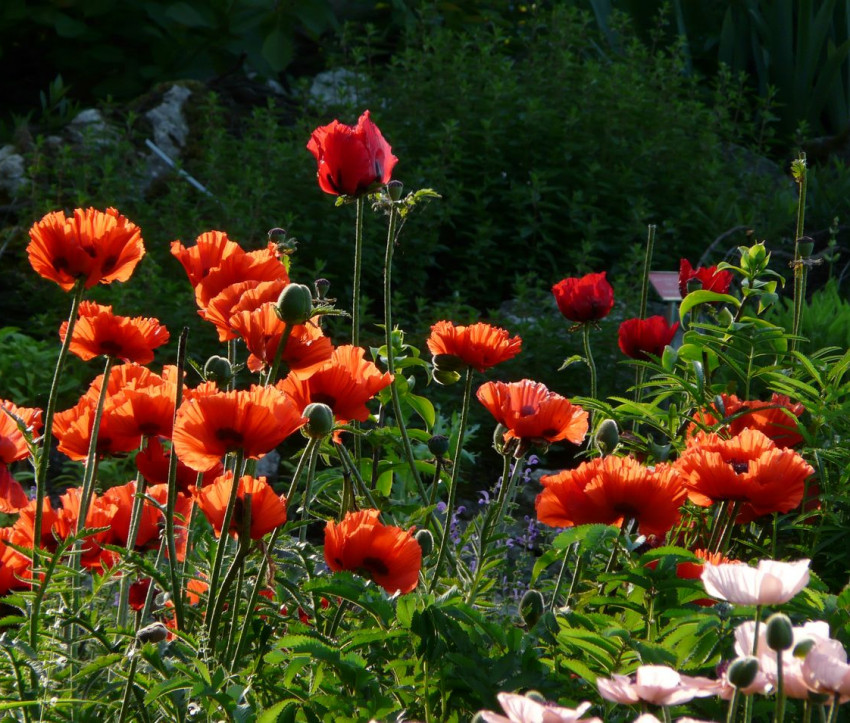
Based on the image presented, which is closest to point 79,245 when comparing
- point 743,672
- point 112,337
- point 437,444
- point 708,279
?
point 112,337

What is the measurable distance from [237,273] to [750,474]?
65cm

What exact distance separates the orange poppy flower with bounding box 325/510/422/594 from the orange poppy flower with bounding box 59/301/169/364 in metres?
0.42

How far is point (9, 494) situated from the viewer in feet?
4.14

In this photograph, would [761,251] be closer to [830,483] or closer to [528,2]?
A: [830,483]

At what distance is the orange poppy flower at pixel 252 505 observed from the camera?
1.16 meters

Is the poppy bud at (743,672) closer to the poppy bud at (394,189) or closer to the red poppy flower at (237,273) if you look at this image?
the red poppy flower at (237,273)

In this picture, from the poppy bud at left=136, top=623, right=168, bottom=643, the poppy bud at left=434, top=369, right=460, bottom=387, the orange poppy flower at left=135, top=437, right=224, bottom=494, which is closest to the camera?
the poppy bud at left=136, top=623, right=168, bottom=643

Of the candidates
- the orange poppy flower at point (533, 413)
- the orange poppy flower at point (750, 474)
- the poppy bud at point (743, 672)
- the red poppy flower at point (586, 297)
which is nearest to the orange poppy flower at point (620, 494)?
the orange poppy flower at point (750, 474)

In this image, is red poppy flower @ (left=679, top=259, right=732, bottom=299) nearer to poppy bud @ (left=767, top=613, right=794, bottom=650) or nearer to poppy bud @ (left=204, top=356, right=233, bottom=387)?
poppy bud @ (left=204, top=356, right=233, bottom=387)

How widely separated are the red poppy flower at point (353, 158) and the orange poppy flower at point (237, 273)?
17 cm

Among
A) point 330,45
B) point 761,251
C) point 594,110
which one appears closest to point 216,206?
point 594,110

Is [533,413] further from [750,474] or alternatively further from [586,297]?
[586,297]

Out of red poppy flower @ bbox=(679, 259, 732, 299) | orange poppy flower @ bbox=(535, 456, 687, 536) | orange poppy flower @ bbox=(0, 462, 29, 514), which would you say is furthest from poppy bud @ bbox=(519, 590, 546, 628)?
red poppy flower @ bbox=(679, 259, 732, 299)

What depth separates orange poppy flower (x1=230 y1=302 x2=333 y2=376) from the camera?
1.25m
